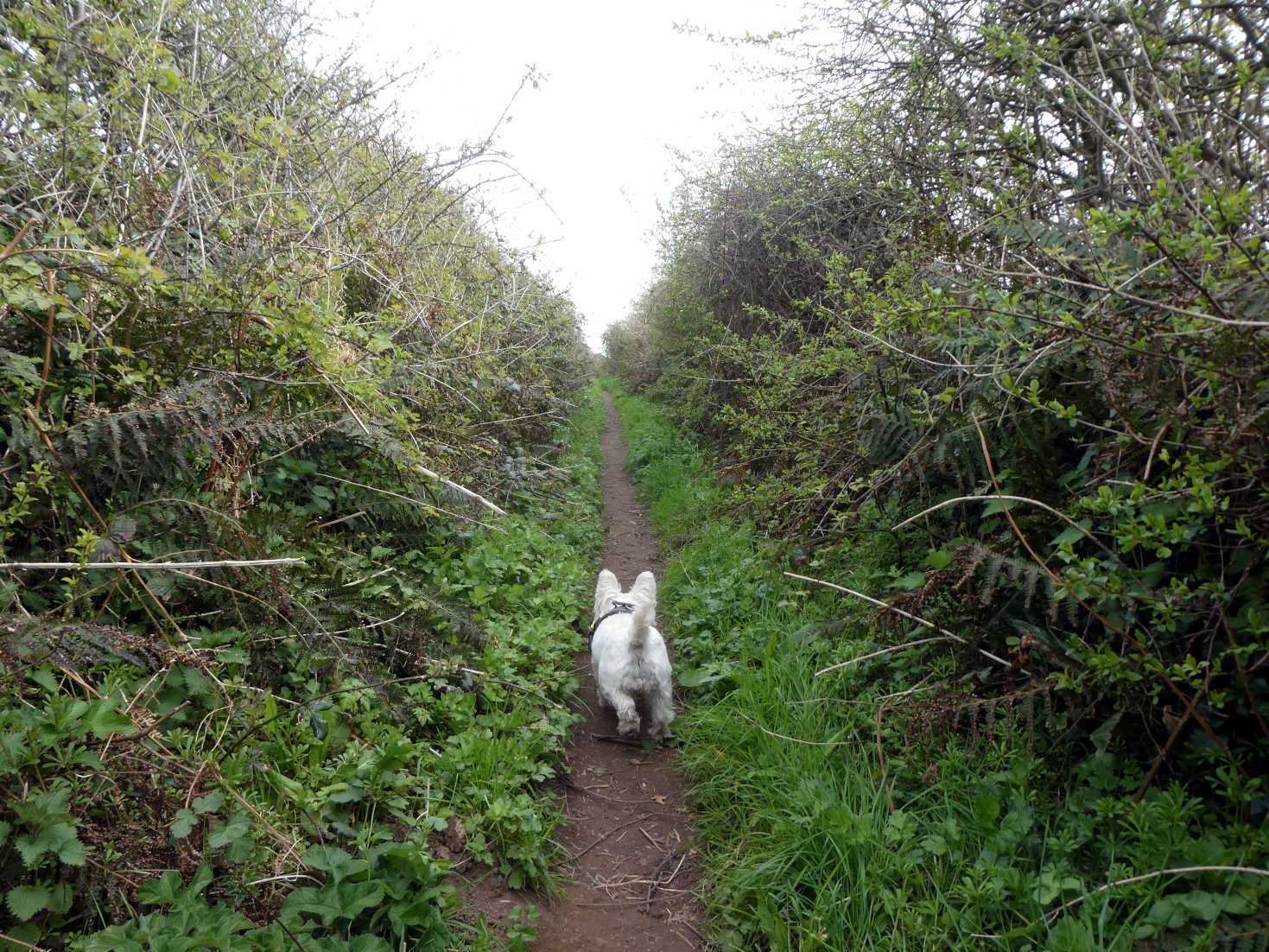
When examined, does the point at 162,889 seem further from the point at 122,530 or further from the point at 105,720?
the point at 122,530

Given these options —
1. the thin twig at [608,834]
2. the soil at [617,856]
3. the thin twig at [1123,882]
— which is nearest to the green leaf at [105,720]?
the soil at [617,856]

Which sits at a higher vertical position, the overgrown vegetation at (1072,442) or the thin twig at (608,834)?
the overgrown vegetation at (1072,442)

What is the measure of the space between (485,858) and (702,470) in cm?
695

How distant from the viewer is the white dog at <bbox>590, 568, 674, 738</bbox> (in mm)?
3689

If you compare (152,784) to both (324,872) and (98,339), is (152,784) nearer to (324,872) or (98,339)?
(324,872)

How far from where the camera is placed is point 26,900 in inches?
65.4

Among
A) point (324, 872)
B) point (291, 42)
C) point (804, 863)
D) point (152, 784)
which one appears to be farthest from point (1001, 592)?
point (291, 42)

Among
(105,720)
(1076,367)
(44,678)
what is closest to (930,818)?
(1076,367)

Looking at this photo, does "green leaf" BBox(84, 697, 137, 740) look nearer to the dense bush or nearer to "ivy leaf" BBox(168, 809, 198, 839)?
"ivy leaf" BBox(168, 809, 198, 839)

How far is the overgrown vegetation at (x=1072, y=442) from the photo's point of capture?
1901 mm

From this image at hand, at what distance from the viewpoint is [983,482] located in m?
3.08

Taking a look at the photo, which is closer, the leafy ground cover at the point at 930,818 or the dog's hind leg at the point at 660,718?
the leafy ground cover at the point at 930,818

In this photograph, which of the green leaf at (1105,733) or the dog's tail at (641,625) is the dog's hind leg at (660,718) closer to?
the dog's tail at (641,625)

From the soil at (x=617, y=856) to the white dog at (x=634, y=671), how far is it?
0.60 feet
